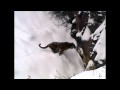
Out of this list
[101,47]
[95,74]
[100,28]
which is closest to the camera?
[95,74]

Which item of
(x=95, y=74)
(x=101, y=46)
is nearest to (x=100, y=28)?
(x=101, y=46)

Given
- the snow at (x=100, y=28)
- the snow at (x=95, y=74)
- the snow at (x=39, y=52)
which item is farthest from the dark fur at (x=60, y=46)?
the snow at (x=95, y=74)

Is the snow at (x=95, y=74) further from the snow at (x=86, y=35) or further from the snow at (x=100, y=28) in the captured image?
the snow at (x=86, y=35)

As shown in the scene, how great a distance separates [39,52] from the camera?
197 inches

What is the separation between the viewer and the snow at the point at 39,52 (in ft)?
15.5

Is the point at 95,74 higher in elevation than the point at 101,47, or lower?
lower

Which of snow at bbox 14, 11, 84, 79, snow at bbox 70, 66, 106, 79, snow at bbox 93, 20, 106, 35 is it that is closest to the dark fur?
snow at bbox 14, 11, 84, 79

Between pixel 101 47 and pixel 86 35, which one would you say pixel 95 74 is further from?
pixel 86 35
